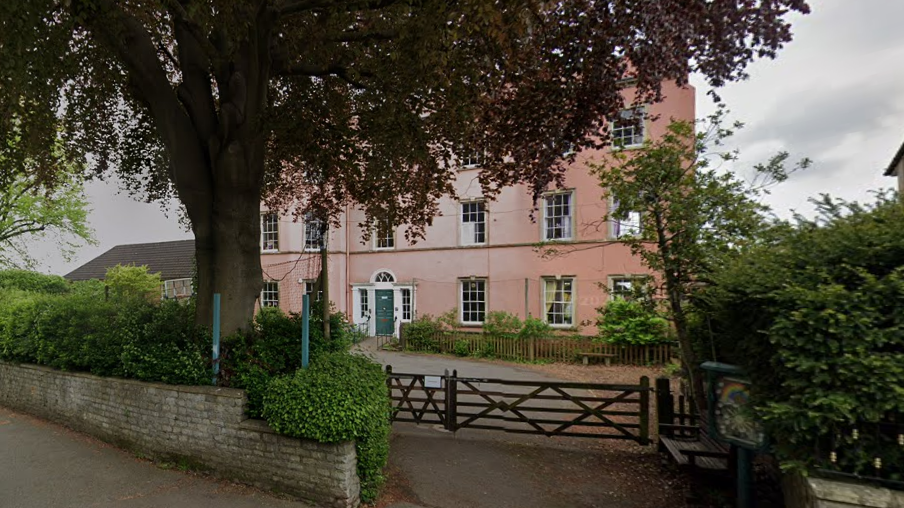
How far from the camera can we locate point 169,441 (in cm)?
630

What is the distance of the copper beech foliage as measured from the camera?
5359 millimetres

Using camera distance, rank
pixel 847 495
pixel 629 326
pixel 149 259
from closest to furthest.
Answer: pixel 847 495 < pixel 629 326 < pixel 149 259

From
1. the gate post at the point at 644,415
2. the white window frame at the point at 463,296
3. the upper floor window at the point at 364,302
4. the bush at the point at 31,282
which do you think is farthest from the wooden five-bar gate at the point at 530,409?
the bush at the point at 31,282

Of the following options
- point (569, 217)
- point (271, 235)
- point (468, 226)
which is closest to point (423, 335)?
point (468, 226)

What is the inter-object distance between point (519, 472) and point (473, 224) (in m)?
13.9

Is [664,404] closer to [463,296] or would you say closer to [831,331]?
[831,331]

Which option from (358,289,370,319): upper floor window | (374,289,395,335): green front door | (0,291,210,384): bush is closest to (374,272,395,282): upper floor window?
(374,289,395,335): green front door

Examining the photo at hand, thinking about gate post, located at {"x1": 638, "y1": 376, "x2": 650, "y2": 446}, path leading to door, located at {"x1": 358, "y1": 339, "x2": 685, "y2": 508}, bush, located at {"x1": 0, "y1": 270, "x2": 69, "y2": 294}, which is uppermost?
bush, located at {"x1": 0, "y1": 270, "x2": 69, "y2": 294}

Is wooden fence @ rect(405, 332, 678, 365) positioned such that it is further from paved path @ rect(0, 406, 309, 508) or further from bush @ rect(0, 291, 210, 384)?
paved path @ rect(0, 406, 309, 508)

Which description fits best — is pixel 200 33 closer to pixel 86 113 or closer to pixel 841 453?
pixel 86 113

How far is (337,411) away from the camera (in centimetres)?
501

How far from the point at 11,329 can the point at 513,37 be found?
12.4 meters

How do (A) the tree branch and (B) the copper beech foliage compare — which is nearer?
(B) the copper beech foliage

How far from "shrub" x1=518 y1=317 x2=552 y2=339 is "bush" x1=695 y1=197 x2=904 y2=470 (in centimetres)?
1294
